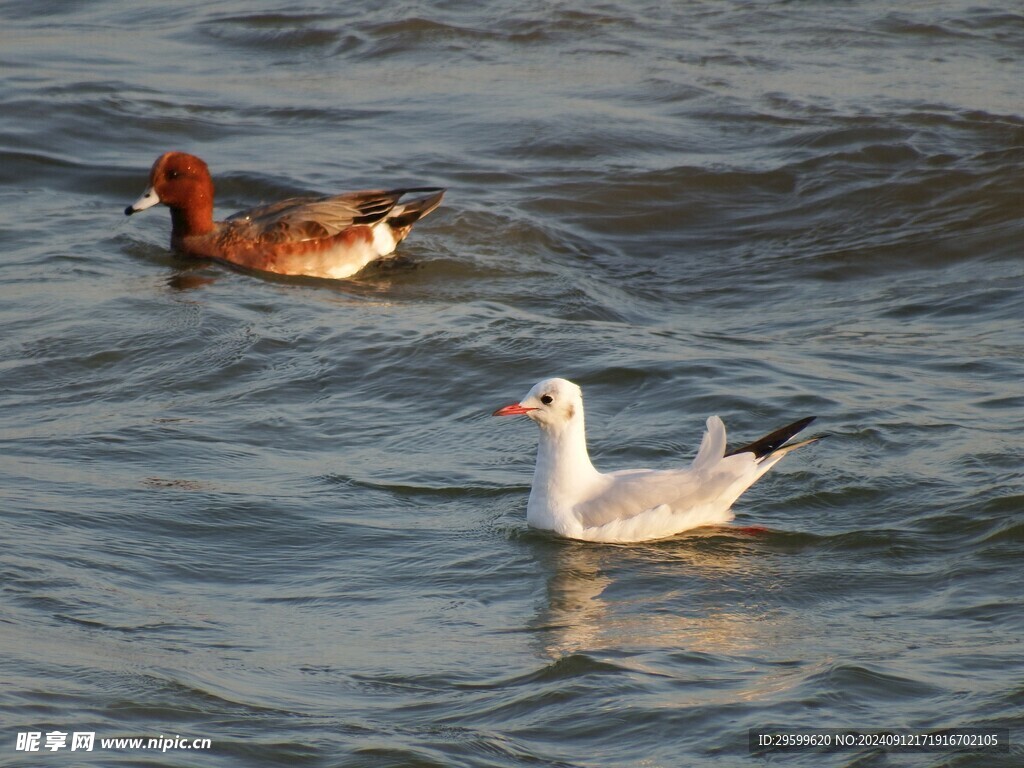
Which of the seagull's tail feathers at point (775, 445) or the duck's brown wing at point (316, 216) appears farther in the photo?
the duck's brown wing at point (316, 216)

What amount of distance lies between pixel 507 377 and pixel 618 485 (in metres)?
2.54

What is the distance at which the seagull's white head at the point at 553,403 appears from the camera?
8.33 metres

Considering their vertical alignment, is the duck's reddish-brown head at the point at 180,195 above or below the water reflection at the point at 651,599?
above

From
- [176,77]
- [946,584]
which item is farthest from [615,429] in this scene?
[176,77]

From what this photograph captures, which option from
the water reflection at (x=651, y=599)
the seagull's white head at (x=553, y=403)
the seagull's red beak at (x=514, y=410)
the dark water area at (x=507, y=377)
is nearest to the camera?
the dark water area at (x=507, y=377)

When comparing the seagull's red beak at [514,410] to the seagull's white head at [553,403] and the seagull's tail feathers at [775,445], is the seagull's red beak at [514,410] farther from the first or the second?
the seagull's tail feathers at [775,445]

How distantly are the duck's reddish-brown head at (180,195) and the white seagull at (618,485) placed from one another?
6.18m

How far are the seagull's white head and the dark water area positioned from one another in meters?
0.58

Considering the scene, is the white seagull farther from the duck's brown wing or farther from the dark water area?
the duck's brown wing

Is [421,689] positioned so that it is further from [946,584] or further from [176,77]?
[176,77]

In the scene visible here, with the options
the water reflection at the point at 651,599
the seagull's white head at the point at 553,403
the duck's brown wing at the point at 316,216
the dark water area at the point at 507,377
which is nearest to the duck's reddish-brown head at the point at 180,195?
the duck's brown wing at the point at 316,216

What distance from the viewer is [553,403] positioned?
27.4 ft

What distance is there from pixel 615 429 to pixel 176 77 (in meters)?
10.3

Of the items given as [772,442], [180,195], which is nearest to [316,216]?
[180,195]
